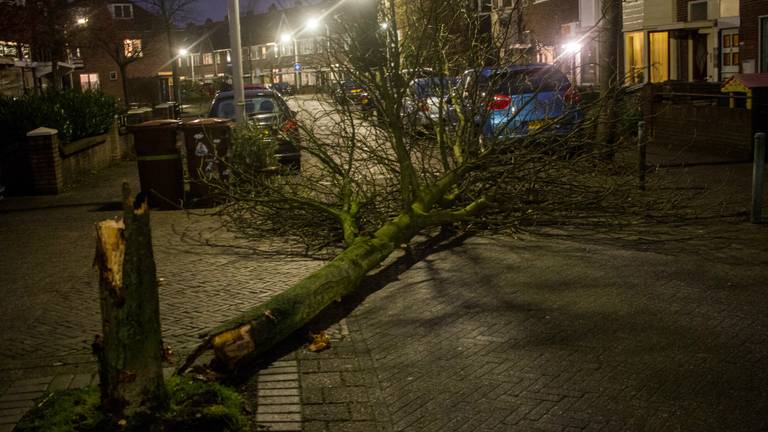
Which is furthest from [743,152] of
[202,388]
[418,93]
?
[202,388]

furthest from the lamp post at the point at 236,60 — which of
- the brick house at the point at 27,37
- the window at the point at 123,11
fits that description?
the window at the point at 123,11

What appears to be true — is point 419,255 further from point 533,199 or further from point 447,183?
point 533,199

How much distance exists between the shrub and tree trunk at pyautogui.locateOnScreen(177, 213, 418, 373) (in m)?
9.85

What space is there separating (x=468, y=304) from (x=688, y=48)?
90.1ft

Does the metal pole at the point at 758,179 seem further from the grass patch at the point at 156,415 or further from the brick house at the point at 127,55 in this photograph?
the brick house at the point at 127,55

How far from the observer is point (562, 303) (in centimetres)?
704

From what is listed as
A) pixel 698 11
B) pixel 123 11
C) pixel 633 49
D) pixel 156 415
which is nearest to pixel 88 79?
pixel 123 11

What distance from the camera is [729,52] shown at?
1121 inches

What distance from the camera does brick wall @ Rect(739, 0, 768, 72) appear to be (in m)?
24.5

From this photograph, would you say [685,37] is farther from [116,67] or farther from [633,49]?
[116,67]

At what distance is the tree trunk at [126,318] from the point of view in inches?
183

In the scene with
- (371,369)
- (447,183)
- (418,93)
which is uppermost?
(418,93)

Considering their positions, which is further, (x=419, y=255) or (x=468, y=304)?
(x=419, y=255)

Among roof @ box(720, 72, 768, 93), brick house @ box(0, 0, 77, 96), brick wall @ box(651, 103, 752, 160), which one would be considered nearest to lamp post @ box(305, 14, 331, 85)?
brick wall @ box(651, 103, 752, 160)
